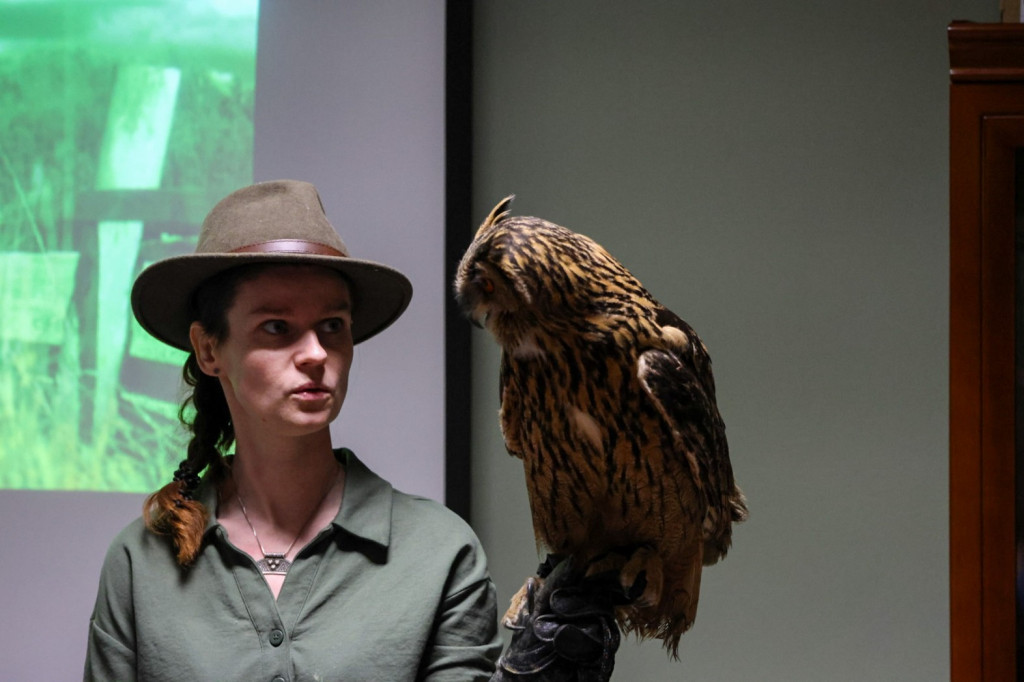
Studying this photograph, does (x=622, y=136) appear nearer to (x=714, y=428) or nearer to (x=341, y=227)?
(x=341, y=227)

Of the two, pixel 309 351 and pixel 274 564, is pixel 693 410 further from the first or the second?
pixel 274 564

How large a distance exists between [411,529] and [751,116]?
1.15m

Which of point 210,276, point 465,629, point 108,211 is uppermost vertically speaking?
point 108,211

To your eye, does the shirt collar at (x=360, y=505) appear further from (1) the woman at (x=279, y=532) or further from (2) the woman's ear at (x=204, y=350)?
(2) the woman's ear at (x=204, y=350)

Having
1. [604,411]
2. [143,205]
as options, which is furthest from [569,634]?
[143,205]

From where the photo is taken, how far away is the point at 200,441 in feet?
4.60

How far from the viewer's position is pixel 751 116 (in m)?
2.00

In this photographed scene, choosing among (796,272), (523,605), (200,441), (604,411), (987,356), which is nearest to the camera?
(987,356)

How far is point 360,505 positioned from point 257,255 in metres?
0.37

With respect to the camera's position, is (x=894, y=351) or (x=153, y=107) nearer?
(x=894, y=351)

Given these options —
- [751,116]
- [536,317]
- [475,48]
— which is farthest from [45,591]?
[751,116]

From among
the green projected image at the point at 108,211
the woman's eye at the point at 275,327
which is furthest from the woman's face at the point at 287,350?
the green projected image at the point at 108,211

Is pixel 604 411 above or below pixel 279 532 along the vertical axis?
above

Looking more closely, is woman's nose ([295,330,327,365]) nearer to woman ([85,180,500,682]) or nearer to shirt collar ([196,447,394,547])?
woman ([85,180,500,682])
